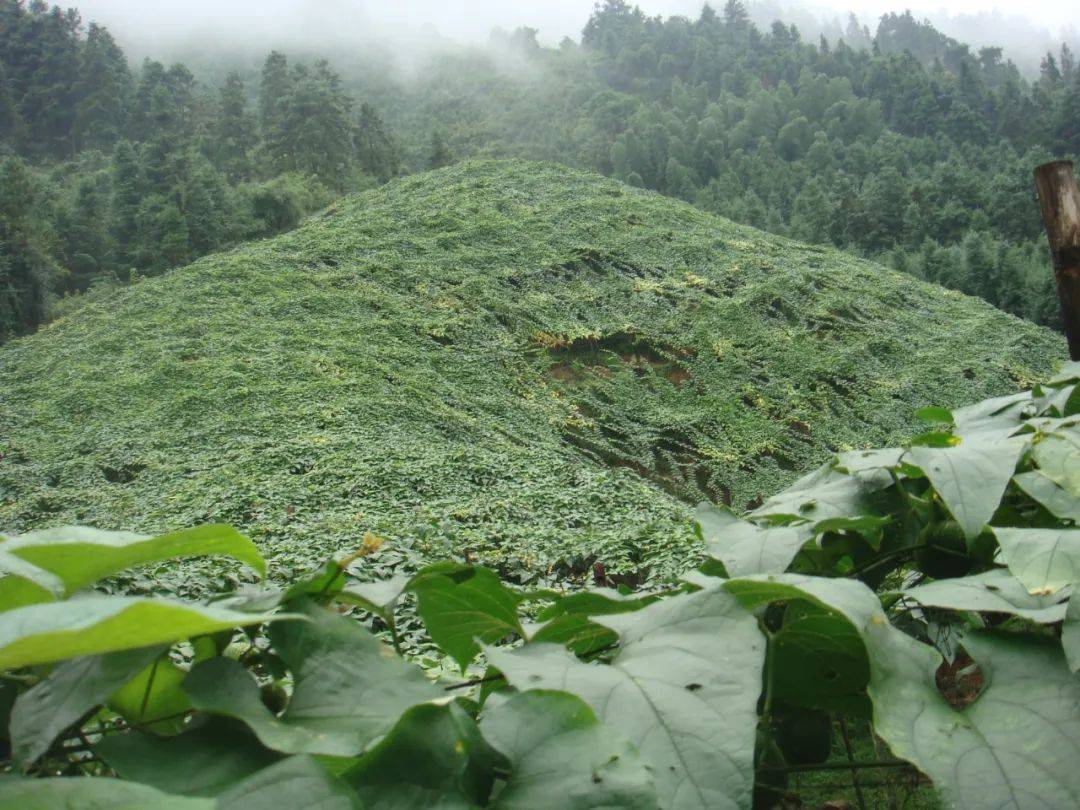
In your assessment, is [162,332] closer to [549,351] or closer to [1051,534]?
[549,351]

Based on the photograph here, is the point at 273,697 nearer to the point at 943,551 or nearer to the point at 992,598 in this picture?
the point at 992,598

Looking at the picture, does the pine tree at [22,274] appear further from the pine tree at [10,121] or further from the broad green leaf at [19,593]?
the pine tree at [10,121]

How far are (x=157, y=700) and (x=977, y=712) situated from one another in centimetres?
37

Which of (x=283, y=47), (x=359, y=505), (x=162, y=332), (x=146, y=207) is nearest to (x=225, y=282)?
(x=162, y=332)

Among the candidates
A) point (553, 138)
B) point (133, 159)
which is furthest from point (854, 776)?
point (553, 138)

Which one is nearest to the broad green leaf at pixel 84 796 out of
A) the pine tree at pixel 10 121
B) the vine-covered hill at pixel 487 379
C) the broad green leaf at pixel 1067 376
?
the broad green leaf at pixel 1067 376

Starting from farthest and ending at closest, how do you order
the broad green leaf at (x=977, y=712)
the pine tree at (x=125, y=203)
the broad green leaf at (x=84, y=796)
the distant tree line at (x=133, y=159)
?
the pine tree at (x=125, y=203) < the distant tree line at (x=133, y=159) < the broad green leaf at (x=977, y=712) < the broad green leaf at (x=84, y=796)

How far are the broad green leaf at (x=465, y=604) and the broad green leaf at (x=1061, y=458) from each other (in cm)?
41

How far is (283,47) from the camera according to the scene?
156 ft

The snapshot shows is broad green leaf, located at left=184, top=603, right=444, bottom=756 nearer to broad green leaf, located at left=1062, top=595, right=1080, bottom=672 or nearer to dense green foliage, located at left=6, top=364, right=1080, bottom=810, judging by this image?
dense green foliage, located at left=6, top=364, right=1080, bottom=810

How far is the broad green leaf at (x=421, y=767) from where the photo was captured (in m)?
0.31

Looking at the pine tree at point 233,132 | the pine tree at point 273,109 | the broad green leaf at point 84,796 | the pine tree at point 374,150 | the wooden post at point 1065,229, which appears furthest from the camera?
the pine tree at point 233,132

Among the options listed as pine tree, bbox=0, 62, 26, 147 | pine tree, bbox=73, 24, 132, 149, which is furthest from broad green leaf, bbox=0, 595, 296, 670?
pine tree, bbox=0, 62, 26, 147

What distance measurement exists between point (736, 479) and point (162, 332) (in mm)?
4893
